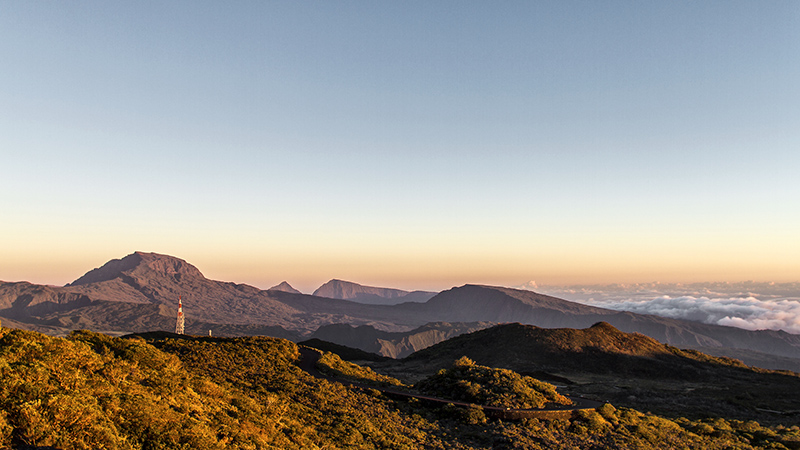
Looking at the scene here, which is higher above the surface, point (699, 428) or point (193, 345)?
point (193, 345)

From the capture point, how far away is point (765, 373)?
8331cm

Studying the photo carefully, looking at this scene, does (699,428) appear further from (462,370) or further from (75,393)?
(75,393)

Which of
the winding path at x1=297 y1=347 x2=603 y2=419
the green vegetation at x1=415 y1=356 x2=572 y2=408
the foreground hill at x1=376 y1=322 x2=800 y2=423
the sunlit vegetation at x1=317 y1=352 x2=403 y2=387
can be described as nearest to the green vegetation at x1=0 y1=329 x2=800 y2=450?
the sunlit vegetation at x1=317 y1=352 x2=403 y2=387

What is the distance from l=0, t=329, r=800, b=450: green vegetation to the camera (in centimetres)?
1136

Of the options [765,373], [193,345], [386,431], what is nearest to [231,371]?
[193,345]

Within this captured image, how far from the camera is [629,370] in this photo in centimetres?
7800

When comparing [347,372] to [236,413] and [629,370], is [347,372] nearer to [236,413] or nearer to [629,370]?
[236,413]

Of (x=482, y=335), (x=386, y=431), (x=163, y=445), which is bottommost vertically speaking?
(x=482, y=335)

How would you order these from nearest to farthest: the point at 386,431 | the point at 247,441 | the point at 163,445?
the point at 163,445, the point at 247,441, the point at 386,431

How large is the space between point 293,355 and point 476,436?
20.6 metres

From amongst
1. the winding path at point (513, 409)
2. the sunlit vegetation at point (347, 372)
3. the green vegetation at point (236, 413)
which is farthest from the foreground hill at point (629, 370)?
the sunlit vegetation at point (347, 372)

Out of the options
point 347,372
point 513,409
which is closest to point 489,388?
point 513,409

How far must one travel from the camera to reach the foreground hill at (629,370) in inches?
1975

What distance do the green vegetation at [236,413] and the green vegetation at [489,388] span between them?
385 millimetres
